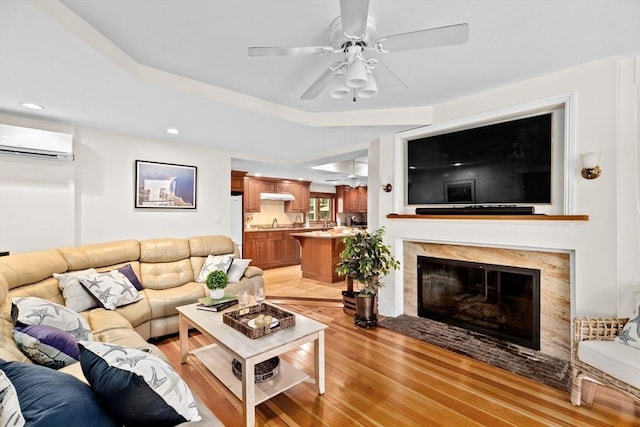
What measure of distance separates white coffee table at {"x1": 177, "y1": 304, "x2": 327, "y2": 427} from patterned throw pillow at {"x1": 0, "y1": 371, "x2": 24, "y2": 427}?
3.51 ft

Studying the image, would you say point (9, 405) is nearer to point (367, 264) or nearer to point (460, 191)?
point (367, 264)

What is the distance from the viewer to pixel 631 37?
2.04m

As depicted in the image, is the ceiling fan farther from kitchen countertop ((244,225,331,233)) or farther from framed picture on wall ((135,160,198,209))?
kitchen countertop ((244,225,331,233))

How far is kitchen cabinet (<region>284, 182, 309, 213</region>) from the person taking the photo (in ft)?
26.9

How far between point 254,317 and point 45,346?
1269 mm

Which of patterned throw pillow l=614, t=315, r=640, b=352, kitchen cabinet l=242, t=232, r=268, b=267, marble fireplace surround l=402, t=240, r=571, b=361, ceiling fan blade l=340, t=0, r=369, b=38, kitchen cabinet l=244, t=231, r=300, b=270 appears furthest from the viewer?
kitchen cabinet l=244, t=231, r=300, b=270

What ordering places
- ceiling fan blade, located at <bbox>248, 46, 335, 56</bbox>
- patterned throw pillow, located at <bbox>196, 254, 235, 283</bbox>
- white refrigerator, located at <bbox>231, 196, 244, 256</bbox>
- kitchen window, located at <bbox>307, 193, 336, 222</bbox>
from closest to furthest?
ceiling fan blade, located at <bbox>248, 46, 335, 56</bbox> → patterned throw pillow, located at <bbox>196, 254, 235, 283</bbox> → white refrigerator, located at <bbox>231, 196, 244, 256</bbox> → kitchen window, located at <bbox>307, 193, 336, 222</bbox>

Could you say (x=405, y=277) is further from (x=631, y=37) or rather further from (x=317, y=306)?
(x=631, y=37)

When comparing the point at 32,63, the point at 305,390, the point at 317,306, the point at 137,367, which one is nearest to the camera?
the point at 137,367

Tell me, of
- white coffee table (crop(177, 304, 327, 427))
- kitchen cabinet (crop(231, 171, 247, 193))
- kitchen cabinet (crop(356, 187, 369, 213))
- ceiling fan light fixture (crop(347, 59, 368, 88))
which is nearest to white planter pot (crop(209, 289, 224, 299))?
white coffee table (crop(177, 304, 327, 427))

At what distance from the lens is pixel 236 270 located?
3.96 metres

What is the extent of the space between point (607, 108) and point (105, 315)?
4.58 meters

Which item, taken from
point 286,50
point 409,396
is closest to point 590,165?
point 409,396

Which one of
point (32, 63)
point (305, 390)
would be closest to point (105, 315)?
point (305, 390)
